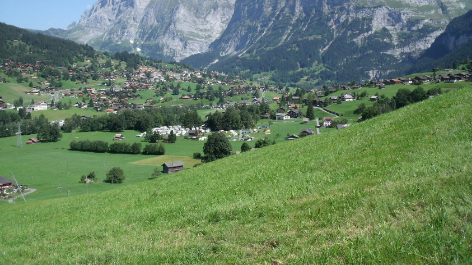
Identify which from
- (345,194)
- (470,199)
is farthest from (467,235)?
(345,194)

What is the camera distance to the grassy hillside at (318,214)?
240 inches

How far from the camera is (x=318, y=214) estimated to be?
8086 millimetres

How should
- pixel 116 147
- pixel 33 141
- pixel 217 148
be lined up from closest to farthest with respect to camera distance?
pixel 217 148 → pixel 116 147 → pixel 33 141

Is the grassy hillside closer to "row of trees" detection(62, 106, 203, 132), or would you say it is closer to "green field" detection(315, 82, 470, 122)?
"green field" detection(315, 82, 470, 122)

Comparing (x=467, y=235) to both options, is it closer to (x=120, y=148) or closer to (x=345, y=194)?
(x=345, y=194)

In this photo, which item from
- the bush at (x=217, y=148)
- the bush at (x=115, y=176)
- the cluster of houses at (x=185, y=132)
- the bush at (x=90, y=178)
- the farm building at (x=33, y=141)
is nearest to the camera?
the bush at (x=115, y=176)

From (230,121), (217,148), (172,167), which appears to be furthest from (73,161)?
(230,121)

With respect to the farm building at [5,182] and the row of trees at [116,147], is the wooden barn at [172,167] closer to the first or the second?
the row of trees at [116,147]

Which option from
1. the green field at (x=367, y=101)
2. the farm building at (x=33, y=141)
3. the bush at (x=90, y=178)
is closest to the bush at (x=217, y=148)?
the bush at (x=90, y=178)

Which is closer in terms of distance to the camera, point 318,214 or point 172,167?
point 318,214

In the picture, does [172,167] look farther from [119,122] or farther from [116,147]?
[119,122]

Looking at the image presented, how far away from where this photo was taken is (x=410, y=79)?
141000 millimetres

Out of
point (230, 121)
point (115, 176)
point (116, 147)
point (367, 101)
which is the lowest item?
point (116, 147)

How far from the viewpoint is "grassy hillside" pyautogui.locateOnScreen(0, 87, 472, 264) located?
6105mm
